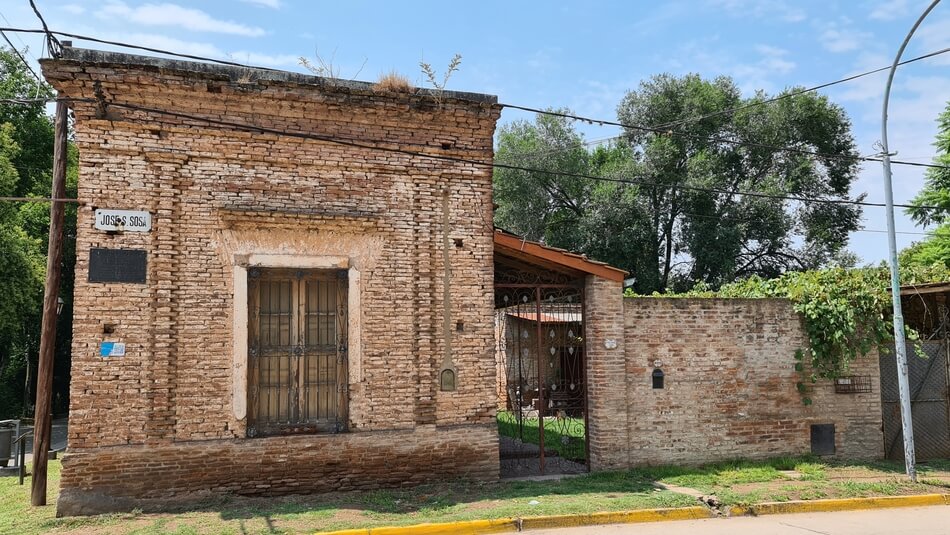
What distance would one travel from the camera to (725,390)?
429 inches

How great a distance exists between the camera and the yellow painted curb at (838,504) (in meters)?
8.50

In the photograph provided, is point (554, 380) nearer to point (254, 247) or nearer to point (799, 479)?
point (799, 479)

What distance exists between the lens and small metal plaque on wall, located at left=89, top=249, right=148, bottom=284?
829 centimetres

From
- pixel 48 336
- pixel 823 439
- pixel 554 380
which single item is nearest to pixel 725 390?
pixel 823 439

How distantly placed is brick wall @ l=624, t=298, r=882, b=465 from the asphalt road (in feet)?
7.58

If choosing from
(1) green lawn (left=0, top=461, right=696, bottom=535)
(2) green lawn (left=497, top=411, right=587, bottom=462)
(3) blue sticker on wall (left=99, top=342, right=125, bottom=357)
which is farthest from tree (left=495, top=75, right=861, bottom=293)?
(3) blue sticker on wall (left=99, top=342, right=125, bottom=357)

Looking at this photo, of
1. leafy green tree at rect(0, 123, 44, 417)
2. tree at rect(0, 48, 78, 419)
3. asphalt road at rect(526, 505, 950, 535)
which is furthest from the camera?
tree at rect(0, 48, 78, 419)

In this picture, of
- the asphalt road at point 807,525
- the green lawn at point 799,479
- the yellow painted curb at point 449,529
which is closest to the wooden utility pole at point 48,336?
the yellow painted curb at point 449,529

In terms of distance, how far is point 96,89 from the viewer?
27.5 ft

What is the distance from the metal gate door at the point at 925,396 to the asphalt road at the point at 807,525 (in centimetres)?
335

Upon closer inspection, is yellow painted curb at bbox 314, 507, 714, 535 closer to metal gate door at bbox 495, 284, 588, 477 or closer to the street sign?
metal gate door at bbox 495, 284, 588, 477

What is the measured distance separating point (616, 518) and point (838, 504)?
305cm

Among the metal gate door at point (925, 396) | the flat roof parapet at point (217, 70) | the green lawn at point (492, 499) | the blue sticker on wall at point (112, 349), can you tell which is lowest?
the green lawn at point (492, 499)

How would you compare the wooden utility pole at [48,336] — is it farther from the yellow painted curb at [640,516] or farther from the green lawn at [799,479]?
the green lawn at [799,479]
